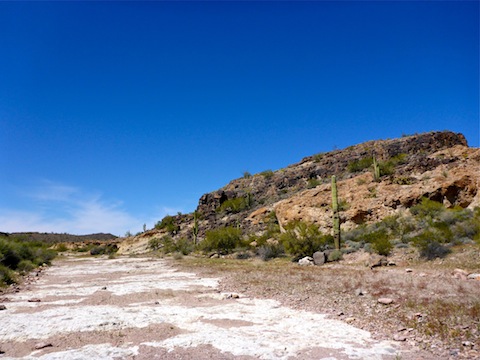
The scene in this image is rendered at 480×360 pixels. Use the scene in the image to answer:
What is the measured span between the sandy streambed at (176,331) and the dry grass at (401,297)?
2.14 ft

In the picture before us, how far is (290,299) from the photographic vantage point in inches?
355

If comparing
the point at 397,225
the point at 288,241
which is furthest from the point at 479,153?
the point at 288,241

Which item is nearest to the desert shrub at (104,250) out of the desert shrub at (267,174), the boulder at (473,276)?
the desert shrub at (267,174)

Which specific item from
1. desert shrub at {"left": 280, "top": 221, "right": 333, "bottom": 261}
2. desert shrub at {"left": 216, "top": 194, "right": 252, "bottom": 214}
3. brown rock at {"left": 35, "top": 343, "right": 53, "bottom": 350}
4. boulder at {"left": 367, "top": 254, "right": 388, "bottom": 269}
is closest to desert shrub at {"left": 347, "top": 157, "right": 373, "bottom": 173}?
desert shrub at {"left": 216, "top": 194, "right": 252, "bottom": 214}

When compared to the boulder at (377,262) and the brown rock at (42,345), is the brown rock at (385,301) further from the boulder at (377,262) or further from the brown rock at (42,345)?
the boulder at (377,262)

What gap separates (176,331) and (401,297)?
518cm

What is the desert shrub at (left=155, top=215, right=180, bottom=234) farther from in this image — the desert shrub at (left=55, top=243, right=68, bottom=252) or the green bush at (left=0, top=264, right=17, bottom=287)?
the green bush at (left=0, top=264, right=17, bottom=287)

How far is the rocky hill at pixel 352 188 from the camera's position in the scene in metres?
24.2

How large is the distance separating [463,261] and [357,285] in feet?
19.4

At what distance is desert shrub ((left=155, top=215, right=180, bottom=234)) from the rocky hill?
18 centimetres

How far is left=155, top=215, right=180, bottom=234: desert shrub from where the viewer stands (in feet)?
168

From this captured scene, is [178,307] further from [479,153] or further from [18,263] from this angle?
[479,153]

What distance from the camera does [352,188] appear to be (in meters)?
29.5

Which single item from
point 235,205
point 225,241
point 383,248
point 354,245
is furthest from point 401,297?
point 235,205
